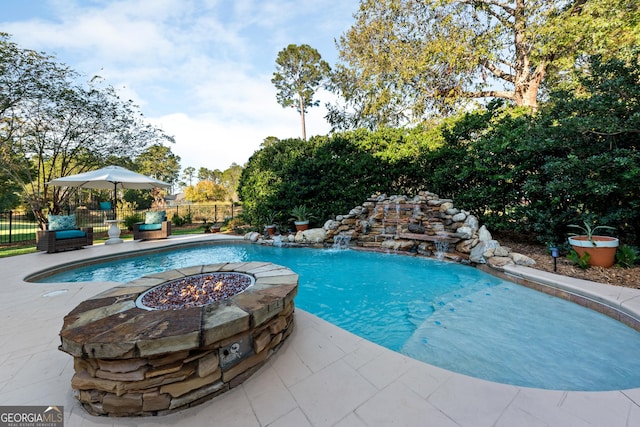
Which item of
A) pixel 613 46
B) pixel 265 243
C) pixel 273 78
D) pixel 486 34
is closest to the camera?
pixel 613 46

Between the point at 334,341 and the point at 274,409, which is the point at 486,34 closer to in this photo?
the point at 334,341

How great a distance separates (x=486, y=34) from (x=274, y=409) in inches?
499

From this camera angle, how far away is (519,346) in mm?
2451

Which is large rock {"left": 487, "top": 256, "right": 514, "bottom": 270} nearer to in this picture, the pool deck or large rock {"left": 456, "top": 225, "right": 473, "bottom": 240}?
large rock {"left": 456, "top": 225, "right": 473, "bottom": 240}

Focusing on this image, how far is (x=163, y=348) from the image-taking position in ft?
4.57

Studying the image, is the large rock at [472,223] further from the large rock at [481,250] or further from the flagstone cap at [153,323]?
the flagstone cap at [153,323]

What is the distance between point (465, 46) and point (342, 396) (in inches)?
468

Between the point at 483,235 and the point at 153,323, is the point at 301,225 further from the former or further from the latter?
the point at 153,323

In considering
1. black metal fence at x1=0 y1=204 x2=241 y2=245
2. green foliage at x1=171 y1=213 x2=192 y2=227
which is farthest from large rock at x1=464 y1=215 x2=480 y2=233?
green foliage at x1=171 y1=213 x2=192 y2=227

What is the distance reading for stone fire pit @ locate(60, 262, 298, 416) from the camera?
1410mm

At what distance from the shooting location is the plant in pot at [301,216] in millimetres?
8664

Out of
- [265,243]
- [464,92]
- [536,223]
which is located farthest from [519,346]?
[464,92]

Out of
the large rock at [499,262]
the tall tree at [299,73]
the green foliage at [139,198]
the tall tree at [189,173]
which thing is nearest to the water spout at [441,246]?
the large rock at [499,262]

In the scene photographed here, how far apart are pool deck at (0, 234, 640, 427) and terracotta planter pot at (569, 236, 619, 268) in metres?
3.21
